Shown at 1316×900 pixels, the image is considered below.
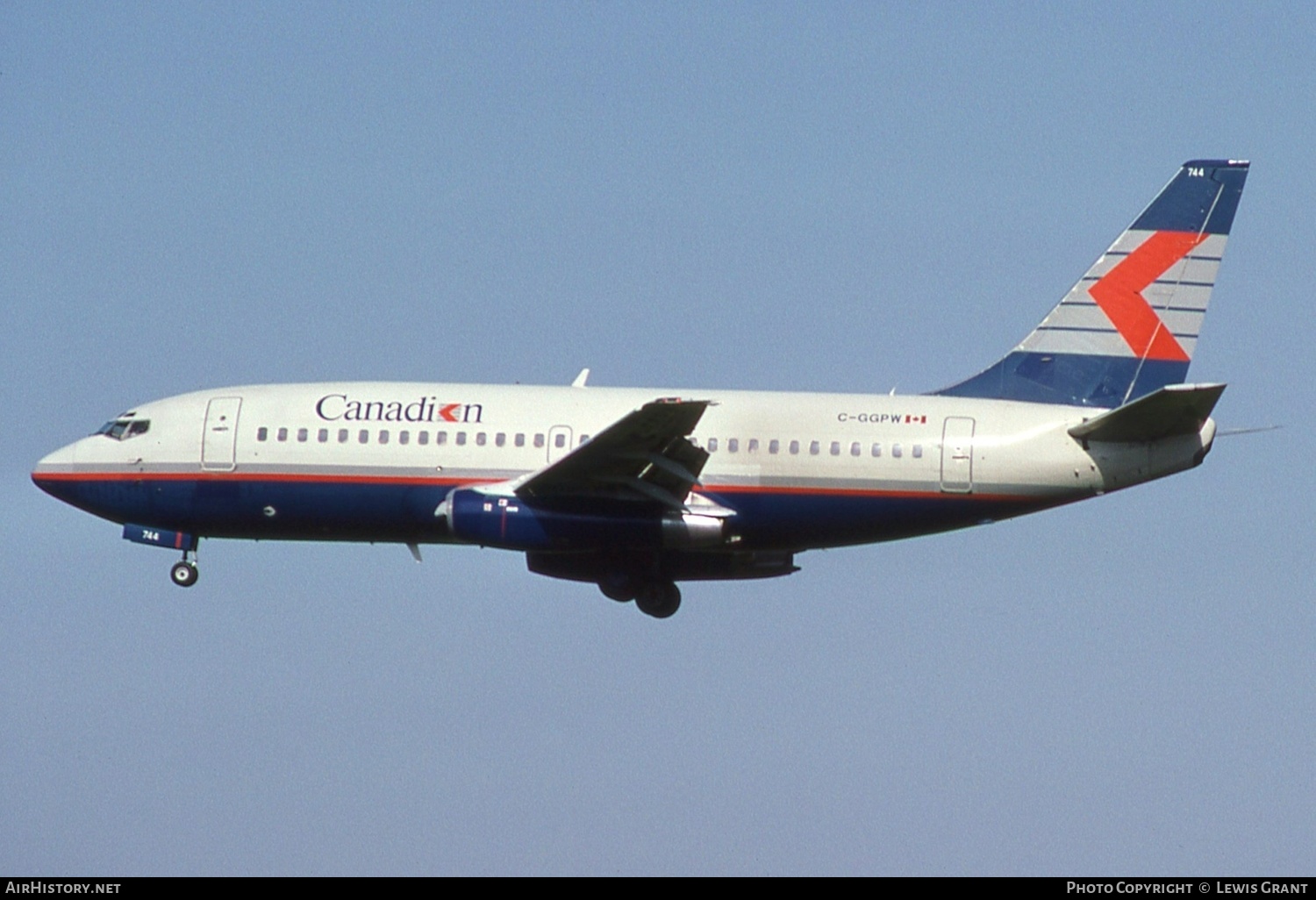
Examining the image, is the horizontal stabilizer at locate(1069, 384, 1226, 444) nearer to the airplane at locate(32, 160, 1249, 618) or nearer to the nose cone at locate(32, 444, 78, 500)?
the airplane at locate(32, 160, 1249, 618)

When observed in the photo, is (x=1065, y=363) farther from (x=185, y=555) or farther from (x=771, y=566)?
(x=185, y=555)

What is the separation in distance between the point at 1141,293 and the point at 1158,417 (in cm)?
540

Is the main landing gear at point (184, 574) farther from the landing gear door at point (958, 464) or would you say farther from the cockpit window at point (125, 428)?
the landing gear door at point (958, 464)

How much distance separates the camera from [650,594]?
44.6m

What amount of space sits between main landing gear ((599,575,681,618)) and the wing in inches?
129

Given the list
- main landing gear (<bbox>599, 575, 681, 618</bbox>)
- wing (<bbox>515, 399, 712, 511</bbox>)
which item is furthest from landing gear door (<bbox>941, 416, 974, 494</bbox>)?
main landing gear (<bbox>599, 575, 681, 618</bbox>)

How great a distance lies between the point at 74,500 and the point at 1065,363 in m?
21.9

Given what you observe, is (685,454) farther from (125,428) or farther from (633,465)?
(125,428)

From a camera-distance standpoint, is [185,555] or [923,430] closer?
[923,430]

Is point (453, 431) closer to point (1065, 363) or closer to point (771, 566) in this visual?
point (771, 566)

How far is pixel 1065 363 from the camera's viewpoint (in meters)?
44.0

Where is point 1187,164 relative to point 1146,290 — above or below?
above

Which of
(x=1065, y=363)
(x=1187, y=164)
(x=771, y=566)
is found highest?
(x=1187, y=164)

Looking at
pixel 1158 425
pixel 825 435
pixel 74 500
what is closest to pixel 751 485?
pixel 825 435
